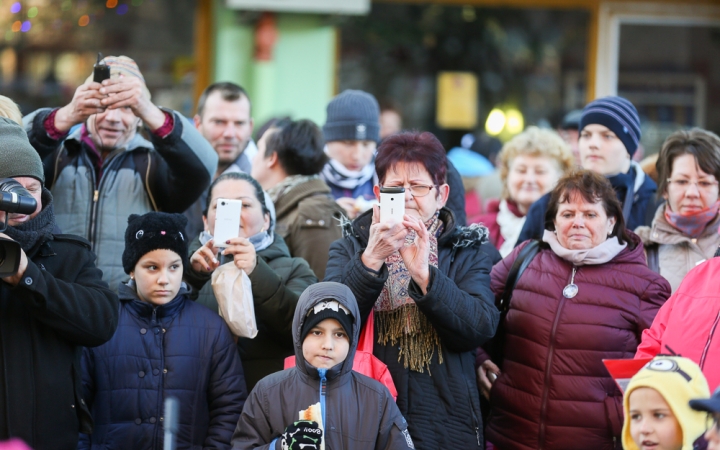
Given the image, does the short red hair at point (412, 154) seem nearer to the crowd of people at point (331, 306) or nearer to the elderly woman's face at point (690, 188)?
the crowd of people at point (331, 306)

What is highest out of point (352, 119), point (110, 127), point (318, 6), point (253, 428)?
point (318, 6)

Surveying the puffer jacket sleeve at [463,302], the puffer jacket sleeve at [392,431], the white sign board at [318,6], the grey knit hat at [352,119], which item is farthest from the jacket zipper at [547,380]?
the white sign board at [318,6]

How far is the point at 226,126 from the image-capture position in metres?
5.15

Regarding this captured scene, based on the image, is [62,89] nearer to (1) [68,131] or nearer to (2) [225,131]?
(2) [225,131]

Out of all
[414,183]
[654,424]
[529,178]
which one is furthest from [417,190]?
[529,178]

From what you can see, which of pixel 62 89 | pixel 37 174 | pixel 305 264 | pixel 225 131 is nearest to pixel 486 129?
pixel 62 89

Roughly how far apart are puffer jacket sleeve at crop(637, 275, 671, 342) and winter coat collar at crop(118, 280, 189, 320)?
1.86 meters

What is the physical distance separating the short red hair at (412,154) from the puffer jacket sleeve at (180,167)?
864mm

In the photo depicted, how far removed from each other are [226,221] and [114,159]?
0.75 metres

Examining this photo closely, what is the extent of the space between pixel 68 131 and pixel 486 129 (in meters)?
5.73

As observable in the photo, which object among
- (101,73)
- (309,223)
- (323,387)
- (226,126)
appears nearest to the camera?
(323,387)

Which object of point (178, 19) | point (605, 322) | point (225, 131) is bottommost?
point (605, 322)

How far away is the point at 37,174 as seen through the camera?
3.49 metres

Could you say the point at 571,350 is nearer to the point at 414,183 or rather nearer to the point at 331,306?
the point at 414,183
